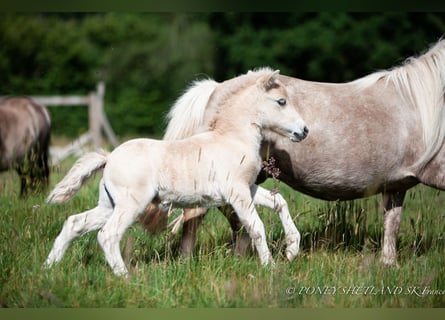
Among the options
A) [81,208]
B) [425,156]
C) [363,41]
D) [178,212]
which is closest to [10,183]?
[81,208]

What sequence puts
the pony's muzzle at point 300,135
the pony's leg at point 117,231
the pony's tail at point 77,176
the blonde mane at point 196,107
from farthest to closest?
the blonde mane at point 196,107 < the pony's muzzle at point 300,135 < the pony's tail at point 77,176 < the pony's leg at point 117,231

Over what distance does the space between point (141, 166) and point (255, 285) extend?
1164 mm

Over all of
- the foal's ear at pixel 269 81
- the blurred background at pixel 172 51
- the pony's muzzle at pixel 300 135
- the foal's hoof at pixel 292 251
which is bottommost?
the foal's hoof at pixel 292 251

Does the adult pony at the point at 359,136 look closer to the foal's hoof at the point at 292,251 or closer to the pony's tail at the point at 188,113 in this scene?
the pony's tail at the point at 188,113

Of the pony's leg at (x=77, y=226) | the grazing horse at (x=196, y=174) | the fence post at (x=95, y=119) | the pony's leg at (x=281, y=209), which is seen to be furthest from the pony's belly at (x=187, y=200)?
the fence post at (x=95, y=119)

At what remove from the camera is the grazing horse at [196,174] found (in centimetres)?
452

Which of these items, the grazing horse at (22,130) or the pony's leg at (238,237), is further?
the grazing horse at (22,130)

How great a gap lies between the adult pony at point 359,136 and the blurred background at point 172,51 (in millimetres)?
13563

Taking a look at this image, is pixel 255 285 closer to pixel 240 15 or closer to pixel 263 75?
pixel 263 75

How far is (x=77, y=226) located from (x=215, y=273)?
1071 millimetres

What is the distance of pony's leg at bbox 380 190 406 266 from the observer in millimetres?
5598

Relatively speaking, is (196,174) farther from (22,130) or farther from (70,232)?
(22,130)

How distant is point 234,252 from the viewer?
16.5 feet

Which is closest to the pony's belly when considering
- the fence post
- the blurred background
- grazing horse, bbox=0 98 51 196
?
grazing horse, bbox=0 98 51 196
